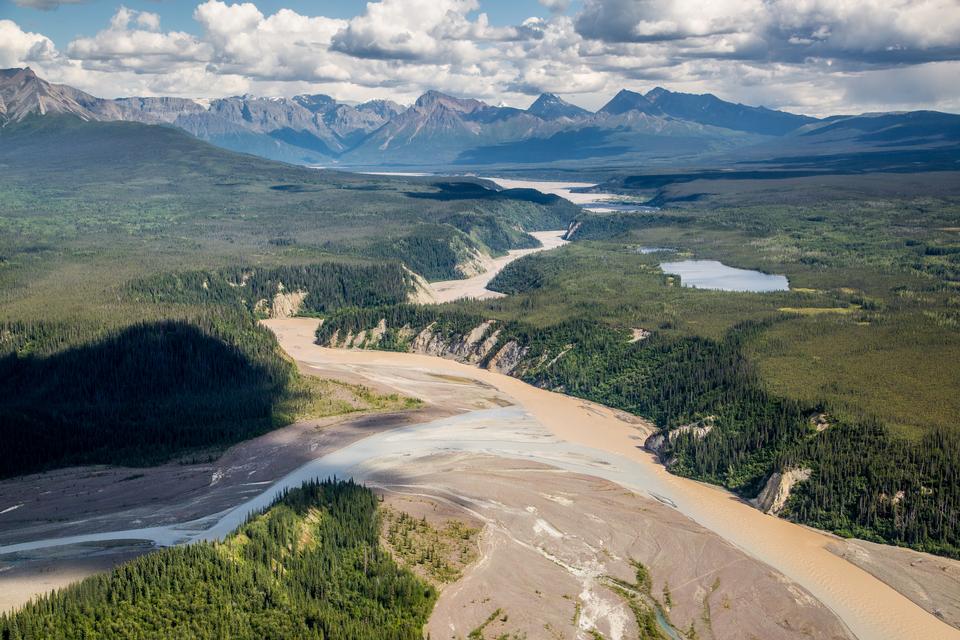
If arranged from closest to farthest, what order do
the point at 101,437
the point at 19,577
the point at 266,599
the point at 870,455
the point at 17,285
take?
the point at 266,599 → the point at 19,577 → the point at 870,455 → the point at 101,437 → the point at 17,285

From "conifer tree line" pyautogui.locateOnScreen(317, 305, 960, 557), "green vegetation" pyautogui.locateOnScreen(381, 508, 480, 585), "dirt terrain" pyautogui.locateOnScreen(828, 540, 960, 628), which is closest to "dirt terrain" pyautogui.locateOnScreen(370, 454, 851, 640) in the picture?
"green vegetation" pyautogui.locateOnScreen(381, 508, 480, 585)

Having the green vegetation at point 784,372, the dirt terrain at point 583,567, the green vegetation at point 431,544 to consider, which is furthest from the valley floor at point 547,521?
the green vegetation at point 784,372

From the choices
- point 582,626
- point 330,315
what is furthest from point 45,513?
point 330,315

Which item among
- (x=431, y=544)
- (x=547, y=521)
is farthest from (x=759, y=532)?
(x=431, y=544)

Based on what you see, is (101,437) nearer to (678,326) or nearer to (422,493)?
(422,493)

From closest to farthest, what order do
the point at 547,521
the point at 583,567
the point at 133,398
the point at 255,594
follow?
the point at 255,594, the point at 583,567, the point at 547,521, the point at 133,398

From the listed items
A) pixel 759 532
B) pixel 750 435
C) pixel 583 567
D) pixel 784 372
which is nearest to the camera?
pixel 583 567

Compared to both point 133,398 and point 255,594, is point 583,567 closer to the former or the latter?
point 255,594
